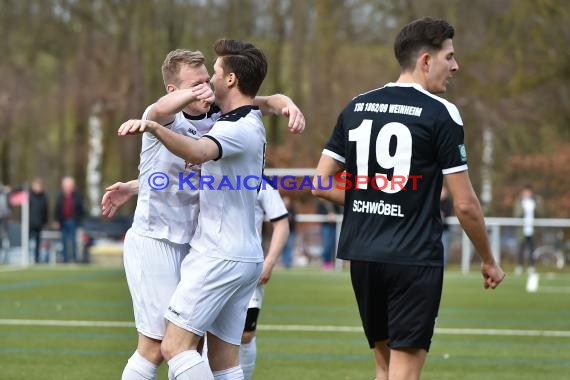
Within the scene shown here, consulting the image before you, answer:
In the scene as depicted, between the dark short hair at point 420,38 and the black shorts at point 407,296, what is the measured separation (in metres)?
1.03

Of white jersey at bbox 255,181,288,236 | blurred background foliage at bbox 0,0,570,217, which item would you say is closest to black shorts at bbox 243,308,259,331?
white jersey at bbox 255,181,288,236

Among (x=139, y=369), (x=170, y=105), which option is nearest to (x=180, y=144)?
(x=170, y=105)

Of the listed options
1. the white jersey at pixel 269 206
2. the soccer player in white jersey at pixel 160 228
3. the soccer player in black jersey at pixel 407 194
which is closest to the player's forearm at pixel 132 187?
the soccer player in white jersey at pixel 160 228

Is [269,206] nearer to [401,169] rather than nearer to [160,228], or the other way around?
[160,228]

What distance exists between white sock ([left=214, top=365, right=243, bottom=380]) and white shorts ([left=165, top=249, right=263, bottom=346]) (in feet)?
1.19

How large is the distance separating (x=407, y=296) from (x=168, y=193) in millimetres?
1445

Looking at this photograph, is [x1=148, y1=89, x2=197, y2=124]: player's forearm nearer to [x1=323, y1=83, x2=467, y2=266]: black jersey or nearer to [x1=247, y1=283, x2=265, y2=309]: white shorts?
[x1=323, y1=83, x2=467, y2=266]: black jersey

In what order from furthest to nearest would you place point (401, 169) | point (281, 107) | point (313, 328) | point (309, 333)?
point (313, 328) < point (309, 333) < point (281, 107) < point (401, 169)

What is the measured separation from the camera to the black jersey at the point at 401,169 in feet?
18.9

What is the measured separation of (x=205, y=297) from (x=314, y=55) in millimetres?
32357

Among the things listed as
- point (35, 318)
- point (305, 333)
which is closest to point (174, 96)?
point (305, 333)

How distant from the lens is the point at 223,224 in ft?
20.1

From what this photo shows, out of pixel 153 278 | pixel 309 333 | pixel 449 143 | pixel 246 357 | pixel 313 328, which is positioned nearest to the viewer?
pixel 449 143

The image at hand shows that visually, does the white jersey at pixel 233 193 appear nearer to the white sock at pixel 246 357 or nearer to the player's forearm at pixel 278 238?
the white sock at pixel 246 357
